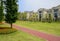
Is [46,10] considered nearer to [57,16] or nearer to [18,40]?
[57,16]

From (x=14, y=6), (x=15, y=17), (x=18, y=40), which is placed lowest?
(x=18, y=40)

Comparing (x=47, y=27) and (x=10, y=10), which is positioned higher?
(x=10, y=10)

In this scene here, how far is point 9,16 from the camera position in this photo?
1057 inches

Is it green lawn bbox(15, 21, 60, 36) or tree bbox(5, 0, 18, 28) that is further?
tree bbox(5, 0, 18, 28)

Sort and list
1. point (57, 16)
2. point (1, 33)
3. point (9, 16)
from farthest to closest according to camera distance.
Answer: point (57, 16)
point (9, 16)
point (1, 33)

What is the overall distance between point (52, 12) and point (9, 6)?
173 feet

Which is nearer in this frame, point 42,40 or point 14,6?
point 42,40

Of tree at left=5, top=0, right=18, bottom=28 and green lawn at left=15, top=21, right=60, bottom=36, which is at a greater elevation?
tree at left=5, top=0, right=18, bottom=28

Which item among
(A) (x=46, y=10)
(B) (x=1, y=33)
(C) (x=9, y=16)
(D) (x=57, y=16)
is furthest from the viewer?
(A) (x=46, y=10)

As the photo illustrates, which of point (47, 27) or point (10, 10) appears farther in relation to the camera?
point (47, 27)

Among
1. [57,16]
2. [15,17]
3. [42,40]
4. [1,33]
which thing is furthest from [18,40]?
[57,16]

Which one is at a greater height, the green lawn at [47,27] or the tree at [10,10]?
the tree at [10,10]

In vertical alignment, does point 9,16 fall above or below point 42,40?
above

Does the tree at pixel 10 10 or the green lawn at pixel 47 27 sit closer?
the green lawn at pixel 47 27
